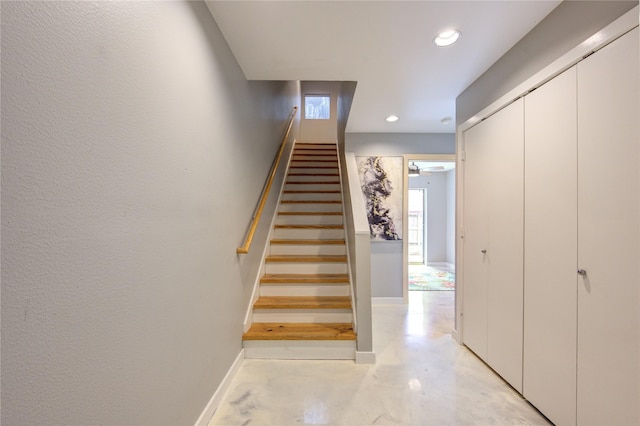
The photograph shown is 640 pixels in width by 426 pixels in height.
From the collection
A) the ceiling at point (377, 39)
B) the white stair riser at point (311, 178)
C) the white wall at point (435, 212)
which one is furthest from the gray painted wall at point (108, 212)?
the white wall at point (435, 212)

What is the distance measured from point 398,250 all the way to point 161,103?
3341 mm

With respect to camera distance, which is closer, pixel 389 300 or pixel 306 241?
pixel 306 241

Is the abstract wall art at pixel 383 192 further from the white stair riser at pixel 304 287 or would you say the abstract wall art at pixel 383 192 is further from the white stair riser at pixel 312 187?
the white stair riser at pixel 304 287

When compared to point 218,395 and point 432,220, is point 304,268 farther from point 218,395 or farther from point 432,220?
point 432,220

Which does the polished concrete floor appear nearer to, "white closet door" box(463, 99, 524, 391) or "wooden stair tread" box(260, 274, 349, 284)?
"white closet door" box(463, 99, 524, 391)

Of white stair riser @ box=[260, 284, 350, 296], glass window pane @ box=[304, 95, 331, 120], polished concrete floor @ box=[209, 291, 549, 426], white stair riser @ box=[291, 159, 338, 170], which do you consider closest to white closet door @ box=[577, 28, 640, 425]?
polished concrete floor @ box=[209, 291, 549, 426]

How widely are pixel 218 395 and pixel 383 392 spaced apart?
42.6 inches

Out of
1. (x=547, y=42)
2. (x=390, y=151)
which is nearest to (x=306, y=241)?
(x=390, y=151)

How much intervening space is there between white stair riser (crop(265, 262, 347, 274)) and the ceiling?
1784mm

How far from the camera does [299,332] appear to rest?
2.21m

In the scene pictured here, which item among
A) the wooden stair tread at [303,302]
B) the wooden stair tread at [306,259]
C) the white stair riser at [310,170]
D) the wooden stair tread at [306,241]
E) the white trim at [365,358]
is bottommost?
the white trim at [365,358]

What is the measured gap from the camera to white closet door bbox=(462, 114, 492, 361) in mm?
2098

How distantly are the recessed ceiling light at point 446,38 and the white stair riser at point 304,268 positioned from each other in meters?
2.10

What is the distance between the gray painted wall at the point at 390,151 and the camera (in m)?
3.70
